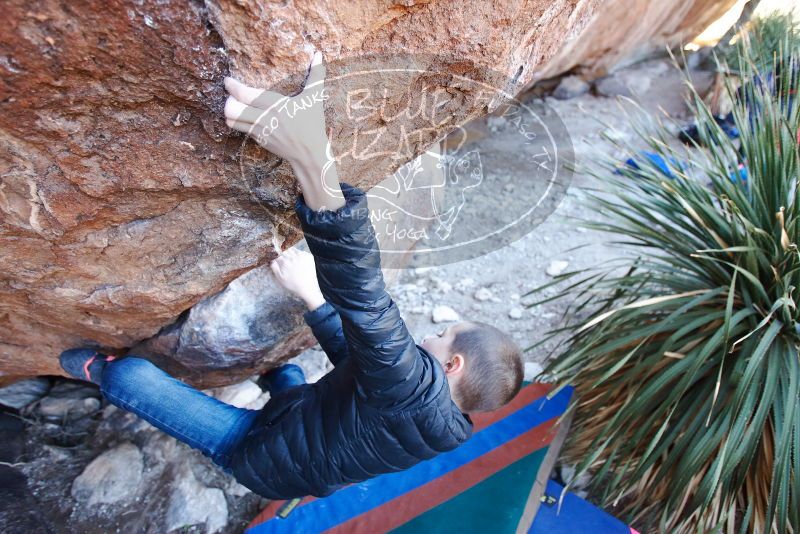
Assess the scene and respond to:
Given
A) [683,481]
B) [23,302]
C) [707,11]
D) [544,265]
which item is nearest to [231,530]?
[23,302]

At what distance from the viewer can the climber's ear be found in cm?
117

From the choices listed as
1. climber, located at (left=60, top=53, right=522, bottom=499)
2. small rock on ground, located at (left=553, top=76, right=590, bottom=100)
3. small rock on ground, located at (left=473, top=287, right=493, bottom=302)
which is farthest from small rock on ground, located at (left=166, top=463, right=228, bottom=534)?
small rock on ground, located at (left=553, top=76, right=590, bottom=100)

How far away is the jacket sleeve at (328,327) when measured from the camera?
1.72 metres

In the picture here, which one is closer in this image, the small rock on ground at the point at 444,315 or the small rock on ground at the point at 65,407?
the small rock on ground at the point at 65,407

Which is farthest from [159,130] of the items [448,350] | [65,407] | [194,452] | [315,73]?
[65,407]

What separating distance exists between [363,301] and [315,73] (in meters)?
0.49

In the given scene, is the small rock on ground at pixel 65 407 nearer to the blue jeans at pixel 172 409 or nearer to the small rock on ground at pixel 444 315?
the blue jeans at pixel 172 409

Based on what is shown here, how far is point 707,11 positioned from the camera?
6.29 m

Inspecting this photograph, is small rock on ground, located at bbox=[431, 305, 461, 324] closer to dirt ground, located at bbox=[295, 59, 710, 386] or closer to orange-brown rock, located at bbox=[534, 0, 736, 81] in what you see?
dirt ground, located at bbox=[295, 59, 710, 386]

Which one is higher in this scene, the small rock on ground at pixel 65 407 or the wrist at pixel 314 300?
the wrist at pixel 314 300

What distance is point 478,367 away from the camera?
1551 mm

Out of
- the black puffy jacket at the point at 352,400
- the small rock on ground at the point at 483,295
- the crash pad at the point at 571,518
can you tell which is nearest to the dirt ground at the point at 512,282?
the small rock on ground at the point at 483,295

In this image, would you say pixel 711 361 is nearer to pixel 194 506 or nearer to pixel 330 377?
pixel 330 377

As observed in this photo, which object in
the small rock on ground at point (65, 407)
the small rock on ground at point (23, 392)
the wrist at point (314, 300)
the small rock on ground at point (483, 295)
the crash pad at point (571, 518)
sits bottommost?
the crash pad at point (571, 518)
